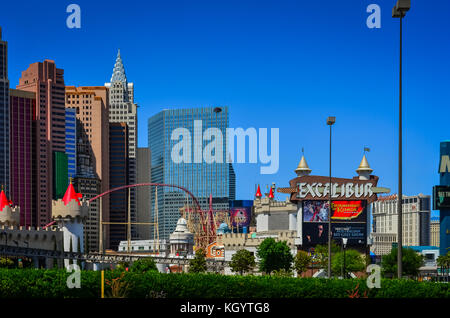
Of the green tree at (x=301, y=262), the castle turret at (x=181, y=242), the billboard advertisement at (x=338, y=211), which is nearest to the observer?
the green tree at (x=301, y=262)

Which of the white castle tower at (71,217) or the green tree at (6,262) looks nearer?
the green tree at (6,262)

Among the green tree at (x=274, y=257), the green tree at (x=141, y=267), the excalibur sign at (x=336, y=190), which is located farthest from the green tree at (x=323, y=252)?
the green tree at (x=141, y=267)

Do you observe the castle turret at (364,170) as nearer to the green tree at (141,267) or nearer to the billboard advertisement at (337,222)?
the billboard advertisement at (337,222)

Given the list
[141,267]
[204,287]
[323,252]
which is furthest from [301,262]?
[204,287]

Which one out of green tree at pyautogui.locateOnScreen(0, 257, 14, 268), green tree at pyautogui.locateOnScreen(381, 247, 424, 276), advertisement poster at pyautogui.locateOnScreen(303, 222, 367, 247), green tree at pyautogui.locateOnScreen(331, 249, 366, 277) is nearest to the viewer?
green tree at pyautogui.locateOnScreen(0, 257, 14, 268)

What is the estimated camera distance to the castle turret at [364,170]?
131m

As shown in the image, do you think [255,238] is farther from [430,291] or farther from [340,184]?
[430,291]

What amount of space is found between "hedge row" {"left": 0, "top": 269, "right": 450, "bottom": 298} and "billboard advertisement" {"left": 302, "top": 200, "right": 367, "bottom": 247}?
9017cm

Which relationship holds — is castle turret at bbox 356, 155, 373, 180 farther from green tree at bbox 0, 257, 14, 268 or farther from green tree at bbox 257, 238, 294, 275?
green tree at bbox 0, 257, 14, 268

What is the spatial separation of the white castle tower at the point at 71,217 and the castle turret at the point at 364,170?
58600 millimetres

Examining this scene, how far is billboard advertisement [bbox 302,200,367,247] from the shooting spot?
409ft

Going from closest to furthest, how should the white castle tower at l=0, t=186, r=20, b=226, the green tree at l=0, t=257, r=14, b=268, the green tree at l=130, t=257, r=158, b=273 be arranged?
the green tree at l=130, t=257, r=158, b=273 < the green tree at l=0, t=257, r=14, b=268 < the white castle tower at l=0, t=186, r=20, b=226

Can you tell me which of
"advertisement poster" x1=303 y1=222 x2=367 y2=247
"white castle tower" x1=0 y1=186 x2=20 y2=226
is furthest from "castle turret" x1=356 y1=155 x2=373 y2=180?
"white castle tower" x1=0 y1=186 x2=20 y2=226

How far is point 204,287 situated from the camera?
3472cm
